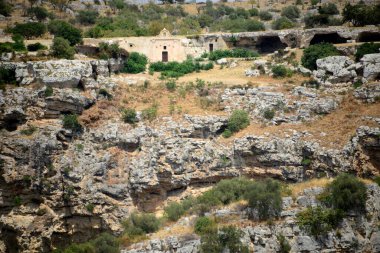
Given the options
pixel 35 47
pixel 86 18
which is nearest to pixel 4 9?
pixel 86 18

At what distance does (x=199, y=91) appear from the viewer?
46.7 m

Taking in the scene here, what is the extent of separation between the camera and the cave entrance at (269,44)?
55.7 metres

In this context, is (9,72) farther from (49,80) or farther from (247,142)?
(247,142)

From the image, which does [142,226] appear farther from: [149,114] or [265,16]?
[265,16]

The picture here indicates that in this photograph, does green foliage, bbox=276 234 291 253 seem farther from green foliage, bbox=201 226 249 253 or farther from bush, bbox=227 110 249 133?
bush, bbox=227 110 249 133

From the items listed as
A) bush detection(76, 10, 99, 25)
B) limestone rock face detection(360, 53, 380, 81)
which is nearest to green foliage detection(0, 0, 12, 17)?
bush detection(76, 10, 99, 25)

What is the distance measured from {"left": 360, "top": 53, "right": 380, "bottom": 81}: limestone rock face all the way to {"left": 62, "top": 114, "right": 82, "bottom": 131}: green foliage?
62.3ft

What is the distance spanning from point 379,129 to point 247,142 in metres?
7.91

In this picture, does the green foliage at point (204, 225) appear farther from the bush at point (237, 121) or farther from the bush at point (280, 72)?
the bush at point (280, 72)

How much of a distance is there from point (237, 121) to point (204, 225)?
11.7 meters

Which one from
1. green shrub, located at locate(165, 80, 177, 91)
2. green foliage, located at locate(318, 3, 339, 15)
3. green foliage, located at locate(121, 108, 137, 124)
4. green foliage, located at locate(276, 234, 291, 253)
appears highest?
green foliage, located at locate(318, 3, 339, 15)

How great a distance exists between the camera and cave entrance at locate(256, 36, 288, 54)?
183ft

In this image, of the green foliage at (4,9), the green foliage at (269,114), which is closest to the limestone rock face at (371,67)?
the green foliage at (269,114)

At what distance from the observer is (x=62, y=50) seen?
47219 millimetres
